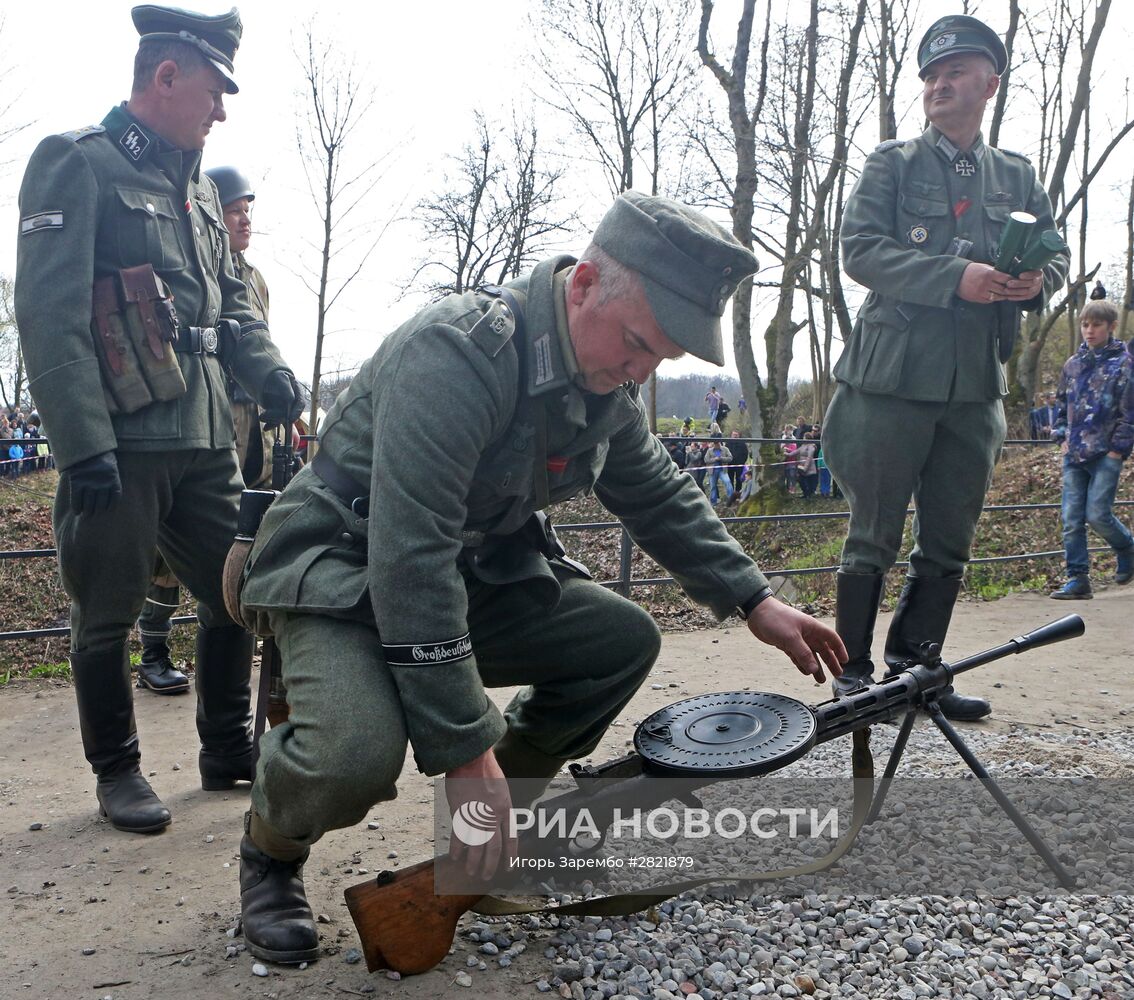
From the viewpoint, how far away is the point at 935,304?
3805 millimetres

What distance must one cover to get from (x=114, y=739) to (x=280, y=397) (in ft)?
3.99

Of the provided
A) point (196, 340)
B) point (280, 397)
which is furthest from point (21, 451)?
point (196, 340)

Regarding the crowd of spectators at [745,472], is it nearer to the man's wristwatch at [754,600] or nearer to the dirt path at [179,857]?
the dirt path at [179,857]

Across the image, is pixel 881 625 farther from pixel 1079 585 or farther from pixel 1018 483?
pixel 1018 483

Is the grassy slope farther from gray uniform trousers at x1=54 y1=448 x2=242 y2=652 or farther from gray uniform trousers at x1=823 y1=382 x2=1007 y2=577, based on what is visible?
gray uniform trousers at x1=823 y1=382 x2=1007 y2=577

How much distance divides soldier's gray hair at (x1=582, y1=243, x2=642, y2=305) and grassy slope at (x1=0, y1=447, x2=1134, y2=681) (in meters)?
4.52

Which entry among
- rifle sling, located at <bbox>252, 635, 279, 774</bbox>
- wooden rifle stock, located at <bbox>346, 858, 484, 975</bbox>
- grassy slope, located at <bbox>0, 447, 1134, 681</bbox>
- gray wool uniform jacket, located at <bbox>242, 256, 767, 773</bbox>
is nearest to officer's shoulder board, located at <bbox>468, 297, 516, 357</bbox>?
gray wool uniform jacket, located at <bbox>242, 256, 767, 773</bbox>

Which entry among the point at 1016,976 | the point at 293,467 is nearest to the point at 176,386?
the point at 293,467

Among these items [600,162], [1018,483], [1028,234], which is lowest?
[1018,483]

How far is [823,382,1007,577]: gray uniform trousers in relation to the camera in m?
3.90

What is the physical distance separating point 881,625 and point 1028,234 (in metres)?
3.31

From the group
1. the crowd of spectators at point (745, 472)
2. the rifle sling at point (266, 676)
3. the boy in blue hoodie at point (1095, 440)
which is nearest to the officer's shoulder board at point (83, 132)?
the rifle sling at point (266, 676)

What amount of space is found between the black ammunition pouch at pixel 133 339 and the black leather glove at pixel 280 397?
409 mm

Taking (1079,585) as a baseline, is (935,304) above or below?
above
